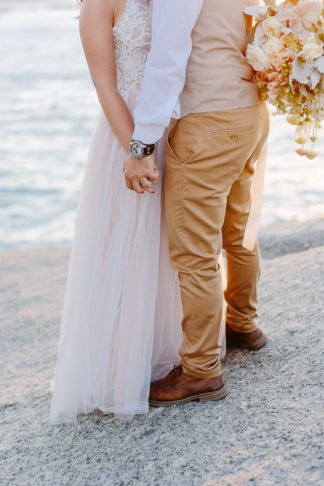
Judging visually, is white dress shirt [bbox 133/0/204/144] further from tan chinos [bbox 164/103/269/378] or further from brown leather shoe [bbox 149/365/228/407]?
brown leather shoe [bbox 149/365/228/407]

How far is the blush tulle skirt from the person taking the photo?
2451 mm

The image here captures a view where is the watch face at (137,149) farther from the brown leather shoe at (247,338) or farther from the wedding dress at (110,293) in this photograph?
the brown leather shoe at (247,338)

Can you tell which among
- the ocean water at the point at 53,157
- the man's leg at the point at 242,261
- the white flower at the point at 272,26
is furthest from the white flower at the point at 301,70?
the ocean water at the point at 53,157

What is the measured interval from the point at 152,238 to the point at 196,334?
17.0 inches

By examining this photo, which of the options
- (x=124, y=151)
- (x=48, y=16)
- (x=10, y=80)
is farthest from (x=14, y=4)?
(x=124, y=151)

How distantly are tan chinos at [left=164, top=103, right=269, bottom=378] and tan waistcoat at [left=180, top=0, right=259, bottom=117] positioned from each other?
47 millimetres

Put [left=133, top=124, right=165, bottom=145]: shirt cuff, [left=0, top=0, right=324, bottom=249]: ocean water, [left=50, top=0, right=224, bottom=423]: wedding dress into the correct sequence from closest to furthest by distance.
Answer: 1. [left=133, top=124, right=165, bottom=145]: shirt cuff
2. [left=50, top=0, right=224, bottom=423]: wedding dress
3. [left=0, top=0, right=324, bottom=249]: ocean water

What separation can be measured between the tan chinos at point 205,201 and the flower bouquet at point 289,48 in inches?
6.4

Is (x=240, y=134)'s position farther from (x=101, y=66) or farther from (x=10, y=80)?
(x=10, y=80)

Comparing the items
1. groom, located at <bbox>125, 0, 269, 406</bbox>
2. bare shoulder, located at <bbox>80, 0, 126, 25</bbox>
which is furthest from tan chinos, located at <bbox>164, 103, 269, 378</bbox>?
bare shoulder, located at <bbox>80, 0, 126, 25</bbox>

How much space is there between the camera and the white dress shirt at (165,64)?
2025 mm

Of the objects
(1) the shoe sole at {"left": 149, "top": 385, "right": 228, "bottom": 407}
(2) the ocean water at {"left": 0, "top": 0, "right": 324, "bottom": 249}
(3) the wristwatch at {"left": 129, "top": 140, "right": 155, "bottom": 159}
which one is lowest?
(2) the ocean water at {"left": 0, "top": 0, "right": 324, "bottom": 249}

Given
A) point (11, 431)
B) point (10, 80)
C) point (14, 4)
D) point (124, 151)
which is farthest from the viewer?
point (14, 4)

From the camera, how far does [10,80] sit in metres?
17.2
